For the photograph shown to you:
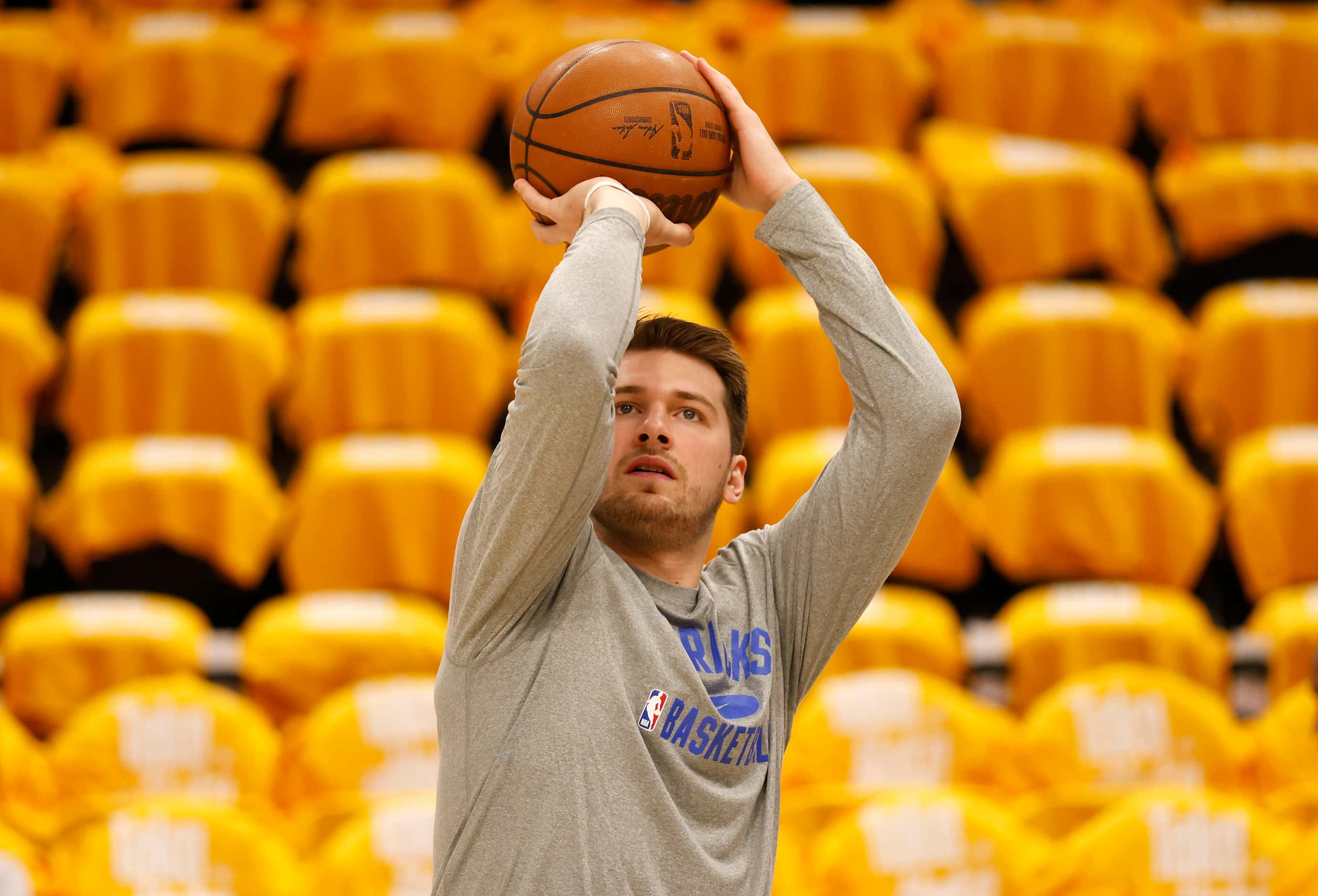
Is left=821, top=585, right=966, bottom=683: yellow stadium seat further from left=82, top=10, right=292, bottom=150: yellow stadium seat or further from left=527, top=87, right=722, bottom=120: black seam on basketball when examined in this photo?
left=82, top=10, right=292, bottom=150: yellow stadium seat

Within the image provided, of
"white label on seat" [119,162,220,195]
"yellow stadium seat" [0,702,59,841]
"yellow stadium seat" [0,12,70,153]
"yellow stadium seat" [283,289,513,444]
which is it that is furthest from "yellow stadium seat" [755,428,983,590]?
"yellow stadium seat" [0,12,70,153]

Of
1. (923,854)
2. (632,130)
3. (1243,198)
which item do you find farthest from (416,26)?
(632,130)

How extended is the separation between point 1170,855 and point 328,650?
1034 mm

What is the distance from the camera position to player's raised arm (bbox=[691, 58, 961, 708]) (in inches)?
32.8

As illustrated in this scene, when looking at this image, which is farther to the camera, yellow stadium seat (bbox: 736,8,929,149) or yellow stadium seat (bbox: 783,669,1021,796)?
yellow stadium seat (bbox: 736,8,929,149)

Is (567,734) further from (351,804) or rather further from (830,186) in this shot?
(830,186)

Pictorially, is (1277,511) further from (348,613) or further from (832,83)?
(348,613)

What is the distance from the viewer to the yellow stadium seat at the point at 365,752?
1.67m

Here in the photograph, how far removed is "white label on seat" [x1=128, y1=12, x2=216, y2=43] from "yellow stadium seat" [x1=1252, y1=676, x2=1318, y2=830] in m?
2.23

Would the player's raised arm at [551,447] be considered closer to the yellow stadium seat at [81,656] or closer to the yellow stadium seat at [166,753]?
the yellow stadium seat at [166,753]

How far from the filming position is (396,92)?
2734 mm

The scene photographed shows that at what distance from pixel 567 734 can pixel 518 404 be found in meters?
0.17

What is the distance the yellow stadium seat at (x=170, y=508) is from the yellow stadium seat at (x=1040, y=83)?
63.0 inches

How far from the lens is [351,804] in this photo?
1602 millimetres
